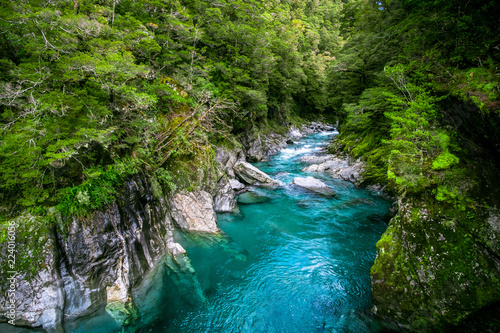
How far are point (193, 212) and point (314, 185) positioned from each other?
25.0 ft

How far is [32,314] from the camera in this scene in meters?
4.10

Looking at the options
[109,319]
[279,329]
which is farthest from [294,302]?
[109,319]

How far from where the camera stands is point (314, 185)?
41.5 ft

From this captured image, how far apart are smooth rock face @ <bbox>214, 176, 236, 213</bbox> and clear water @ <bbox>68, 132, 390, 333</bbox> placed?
0.44m

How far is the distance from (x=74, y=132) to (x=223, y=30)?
13197 millimetres

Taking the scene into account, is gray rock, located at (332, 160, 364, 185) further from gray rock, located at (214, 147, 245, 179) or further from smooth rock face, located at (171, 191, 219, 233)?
smooth rock face, located at (171, 191, 219, 233)

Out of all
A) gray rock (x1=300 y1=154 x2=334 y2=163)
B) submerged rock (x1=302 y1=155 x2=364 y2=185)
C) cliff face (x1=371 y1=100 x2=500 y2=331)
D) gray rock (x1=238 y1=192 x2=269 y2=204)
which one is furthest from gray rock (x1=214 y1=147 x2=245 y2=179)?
cliff face (x1=371 y1=100 x2=500 y2=331)

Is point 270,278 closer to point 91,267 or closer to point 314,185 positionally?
point 91,267

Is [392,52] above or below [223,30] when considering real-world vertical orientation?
below

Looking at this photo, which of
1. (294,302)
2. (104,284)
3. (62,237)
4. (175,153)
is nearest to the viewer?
(62,237)

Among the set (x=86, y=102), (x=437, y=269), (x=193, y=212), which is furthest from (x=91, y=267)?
(x=437, y=269)

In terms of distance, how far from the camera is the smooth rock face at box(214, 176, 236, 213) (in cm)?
1000

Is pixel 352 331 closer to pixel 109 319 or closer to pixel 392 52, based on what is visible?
pixel 109 319

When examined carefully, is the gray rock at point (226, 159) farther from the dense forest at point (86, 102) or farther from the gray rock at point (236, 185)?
the dense forest at point (86, 102)
